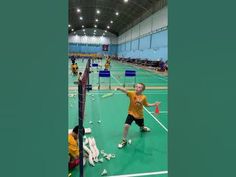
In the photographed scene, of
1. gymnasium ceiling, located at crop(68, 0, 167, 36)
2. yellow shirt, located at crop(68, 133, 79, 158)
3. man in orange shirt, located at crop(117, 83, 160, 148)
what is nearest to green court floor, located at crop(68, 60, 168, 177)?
yellow shirt, located at crop(68, 133, 79, 158)

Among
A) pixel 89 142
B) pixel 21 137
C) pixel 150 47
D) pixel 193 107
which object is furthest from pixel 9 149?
pixel 150 47

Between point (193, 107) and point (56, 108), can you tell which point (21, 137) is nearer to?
point (56, 108)

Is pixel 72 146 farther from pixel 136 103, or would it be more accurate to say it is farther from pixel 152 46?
pixel 152 46

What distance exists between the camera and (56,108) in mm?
1035

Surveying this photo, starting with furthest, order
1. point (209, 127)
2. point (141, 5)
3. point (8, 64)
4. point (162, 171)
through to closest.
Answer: point (141, 5) → point (162, 171) → point (209, 127) → point (8, 64)

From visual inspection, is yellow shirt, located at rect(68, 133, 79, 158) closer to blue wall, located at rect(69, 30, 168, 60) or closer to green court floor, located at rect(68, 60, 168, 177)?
green court floor, located at rect(68, 60, 168, 177)

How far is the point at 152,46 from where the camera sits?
107ft

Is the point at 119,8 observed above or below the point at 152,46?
above

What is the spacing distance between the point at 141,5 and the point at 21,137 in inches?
1376

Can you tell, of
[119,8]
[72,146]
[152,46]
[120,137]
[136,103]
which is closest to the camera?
[72,146]

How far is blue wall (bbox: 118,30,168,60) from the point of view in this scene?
27434 mm

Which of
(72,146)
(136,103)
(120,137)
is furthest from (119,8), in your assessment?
(72,146)

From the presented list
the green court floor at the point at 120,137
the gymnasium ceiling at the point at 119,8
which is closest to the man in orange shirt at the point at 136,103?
the green court floor at the point at 120,137

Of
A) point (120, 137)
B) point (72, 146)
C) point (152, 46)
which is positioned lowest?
point (120, 137)
